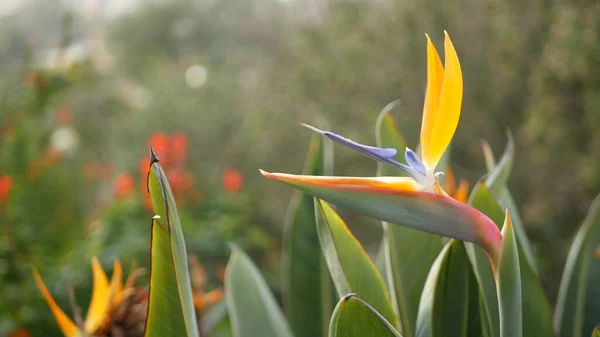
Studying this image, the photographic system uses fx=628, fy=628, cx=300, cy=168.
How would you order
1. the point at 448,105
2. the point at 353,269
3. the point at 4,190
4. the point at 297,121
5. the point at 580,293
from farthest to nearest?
the point at 297,121 < the point at 4,190 < the point at 580,293 < the point at 353,269 < the point at 448,105

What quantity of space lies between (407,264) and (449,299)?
0.06 meters

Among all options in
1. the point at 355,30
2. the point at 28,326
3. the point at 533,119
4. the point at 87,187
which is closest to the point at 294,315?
the point at 28,326

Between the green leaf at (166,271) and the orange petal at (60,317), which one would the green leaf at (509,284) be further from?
the orange petal at (60,317)

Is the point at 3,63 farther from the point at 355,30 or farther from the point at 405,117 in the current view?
the point at 405,117

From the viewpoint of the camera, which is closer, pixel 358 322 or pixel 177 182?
pixel 358 322

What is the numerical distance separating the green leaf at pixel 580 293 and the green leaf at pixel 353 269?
0.21 metres

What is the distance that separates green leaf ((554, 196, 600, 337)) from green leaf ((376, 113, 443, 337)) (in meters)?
0.14

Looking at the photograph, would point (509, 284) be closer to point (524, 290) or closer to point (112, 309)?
point (524, 290)

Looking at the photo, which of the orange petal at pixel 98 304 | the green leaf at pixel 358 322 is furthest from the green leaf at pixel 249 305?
the green leaf at pixel 358 322

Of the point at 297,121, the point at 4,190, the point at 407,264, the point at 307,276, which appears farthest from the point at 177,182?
the point at 407,264

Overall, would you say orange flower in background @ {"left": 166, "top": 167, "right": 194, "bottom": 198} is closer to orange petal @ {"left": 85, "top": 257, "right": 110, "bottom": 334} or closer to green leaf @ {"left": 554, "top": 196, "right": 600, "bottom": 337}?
orange petal @ {"left": 85, "top": 257, "right": 110, "bottom": 334}

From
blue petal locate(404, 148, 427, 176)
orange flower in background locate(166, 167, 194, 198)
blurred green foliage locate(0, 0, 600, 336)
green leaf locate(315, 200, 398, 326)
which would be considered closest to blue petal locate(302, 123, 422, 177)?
blue petal locate(404, 148, 427, 176)

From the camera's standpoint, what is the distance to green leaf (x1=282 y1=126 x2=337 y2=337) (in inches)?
26.8

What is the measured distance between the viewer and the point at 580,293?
0.60 metres
